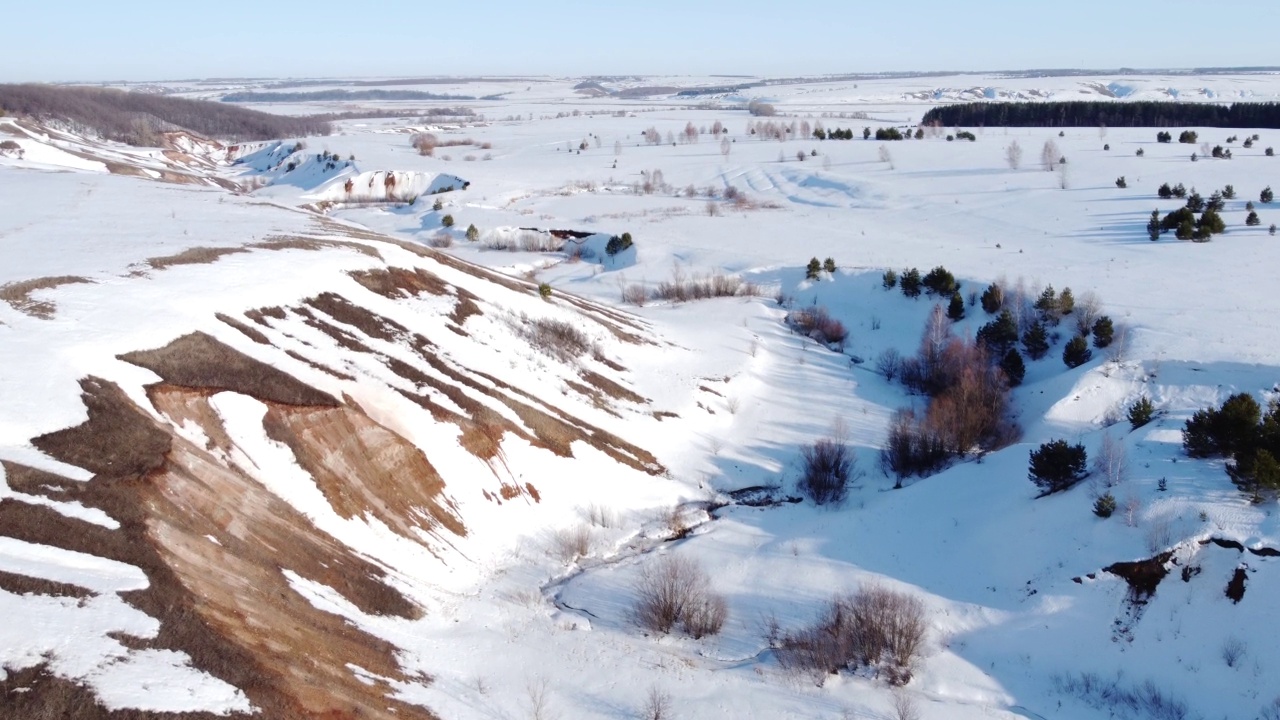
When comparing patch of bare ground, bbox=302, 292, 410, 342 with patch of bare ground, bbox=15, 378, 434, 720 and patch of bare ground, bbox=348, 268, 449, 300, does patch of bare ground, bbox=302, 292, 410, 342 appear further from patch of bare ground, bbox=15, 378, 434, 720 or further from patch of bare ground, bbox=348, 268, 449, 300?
patch of bare ground, bbox=15, 378, 434, 720

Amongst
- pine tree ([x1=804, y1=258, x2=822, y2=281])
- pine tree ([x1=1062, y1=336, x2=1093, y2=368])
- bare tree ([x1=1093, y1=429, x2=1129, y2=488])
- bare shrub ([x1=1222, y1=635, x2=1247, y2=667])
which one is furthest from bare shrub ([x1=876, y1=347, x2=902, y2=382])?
bare shrub ([x1=1222, y1=635, x2=1247, y2=667])

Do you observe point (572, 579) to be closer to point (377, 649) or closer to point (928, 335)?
point (377, 649)

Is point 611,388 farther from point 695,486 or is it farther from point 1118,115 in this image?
point 1118,115

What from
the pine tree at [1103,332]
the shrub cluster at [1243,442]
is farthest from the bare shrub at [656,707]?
the pine tree at [1103,332]

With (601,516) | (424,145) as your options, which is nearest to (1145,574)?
(601,516)

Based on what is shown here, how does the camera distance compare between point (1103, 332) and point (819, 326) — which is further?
point (819, 326)

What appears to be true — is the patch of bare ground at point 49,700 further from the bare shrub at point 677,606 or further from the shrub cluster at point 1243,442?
the shrub cluster at point 1243,442
